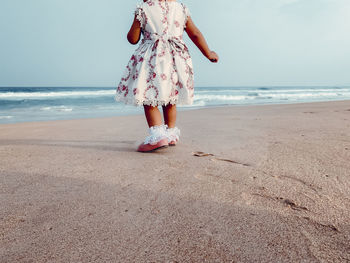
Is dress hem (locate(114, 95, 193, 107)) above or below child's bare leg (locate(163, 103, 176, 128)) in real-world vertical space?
above

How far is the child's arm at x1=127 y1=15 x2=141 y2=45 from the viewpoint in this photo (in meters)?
2.01

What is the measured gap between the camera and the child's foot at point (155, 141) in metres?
1.92

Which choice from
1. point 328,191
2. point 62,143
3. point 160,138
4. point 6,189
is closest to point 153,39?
point 160,138

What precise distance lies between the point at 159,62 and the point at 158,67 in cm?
4

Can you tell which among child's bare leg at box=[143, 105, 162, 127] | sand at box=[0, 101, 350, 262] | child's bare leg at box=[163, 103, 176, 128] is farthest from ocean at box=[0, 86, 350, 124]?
sand at box=[0, 101, 350, 262]

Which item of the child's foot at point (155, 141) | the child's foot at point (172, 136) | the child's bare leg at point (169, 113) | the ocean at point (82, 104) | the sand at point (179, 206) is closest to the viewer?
the sand at point (179, 206)

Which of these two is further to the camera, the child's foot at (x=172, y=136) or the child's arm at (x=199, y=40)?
the child's arm at (x=199, y=40)

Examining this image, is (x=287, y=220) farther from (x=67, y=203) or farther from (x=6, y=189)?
(x=6, y=189)

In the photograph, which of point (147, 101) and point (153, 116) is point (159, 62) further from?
point (153, 116)

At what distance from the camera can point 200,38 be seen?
2.23 m

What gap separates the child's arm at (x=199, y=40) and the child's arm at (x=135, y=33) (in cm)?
44

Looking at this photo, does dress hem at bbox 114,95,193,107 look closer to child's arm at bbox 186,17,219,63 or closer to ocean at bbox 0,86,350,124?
child's arm at bbox 186,17,219,63

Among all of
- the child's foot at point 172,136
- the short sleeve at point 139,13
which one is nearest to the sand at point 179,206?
the child's foot at point 172,136

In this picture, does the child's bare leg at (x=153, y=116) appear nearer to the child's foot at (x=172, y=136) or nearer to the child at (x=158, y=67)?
the child at (x=158, y=67)
